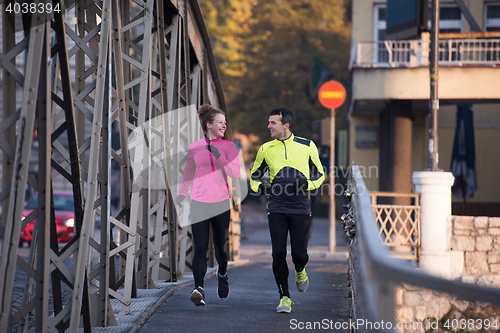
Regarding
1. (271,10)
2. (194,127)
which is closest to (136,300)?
(194,127)

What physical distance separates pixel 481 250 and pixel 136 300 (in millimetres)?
7571

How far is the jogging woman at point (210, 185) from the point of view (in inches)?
227

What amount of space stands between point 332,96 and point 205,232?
1256 centimetres

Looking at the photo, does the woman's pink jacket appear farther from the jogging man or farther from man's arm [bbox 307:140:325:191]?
man's arm [bbox 307:140:325:191]

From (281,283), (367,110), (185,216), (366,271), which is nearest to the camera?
(366,271)

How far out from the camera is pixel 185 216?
8305 mm

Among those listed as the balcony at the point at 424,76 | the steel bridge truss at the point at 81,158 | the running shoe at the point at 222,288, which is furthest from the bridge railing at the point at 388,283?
the balcony at the point at 424,76

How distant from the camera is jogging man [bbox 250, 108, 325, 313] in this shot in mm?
5789

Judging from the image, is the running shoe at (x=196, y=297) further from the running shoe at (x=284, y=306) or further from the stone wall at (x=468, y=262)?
the stone wall at (x=468, y=262)

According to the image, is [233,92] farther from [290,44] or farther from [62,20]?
[62,20]

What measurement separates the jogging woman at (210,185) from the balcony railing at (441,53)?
1230 cm

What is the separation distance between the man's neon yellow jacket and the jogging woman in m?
0.27

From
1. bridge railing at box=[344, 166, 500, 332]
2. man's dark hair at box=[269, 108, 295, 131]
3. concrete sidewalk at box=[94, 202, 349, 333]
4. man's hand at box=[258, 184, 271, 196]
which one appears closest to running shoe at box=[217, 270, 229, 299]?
concrete sidewalk at box=[94, 202, 349, 333]

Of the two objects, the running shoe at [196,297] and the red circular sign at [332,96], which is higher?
the red circular sign at [332,96]
